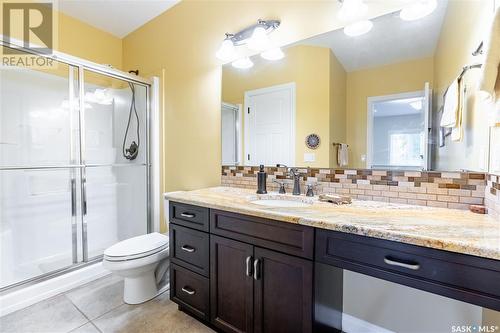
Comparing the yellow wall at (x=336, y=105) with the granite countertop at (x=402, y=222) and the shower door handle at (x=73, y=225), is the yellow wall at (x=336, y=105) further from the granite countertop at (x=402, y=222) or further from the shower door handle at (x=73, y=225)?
the shower door handle at (x=73, y=225)

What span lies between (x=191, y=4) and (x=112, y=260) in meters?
2.29

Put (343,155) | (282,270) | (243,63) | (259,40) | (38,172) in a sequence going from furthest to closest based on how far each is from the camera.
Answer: (38,172) < (243,63) < (259,40) < (343,155) < (282,270)

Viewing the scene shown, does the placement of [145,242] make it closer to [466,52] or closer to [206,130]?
[206,130]

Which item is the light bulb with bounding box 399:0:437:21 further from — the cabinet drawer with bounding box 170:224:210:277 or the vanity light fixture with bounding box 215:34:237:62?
the cabinet drawer with bounding box 170:224:210:277

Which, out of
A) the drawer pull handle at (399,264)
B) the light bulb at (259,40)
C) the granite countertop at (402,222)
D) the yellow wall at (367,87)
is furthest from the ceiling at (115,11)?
the drawer pull handle at (399,264)

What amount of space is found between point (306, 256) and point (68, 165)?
226cm

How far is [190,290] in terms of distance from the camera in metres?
1.59

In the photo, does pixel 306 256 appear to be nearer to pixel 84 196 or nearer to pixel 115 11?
pixel 84 196

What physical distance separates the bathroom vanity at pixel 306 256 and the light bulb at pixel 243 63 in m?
1.04

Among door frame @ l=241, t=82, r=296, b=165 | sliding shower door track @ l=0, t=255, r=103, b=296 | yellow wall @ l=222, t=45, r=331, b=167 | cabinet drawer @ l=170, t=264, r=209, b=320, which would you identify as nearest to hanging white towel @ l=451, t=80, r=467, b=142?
yellow wall @ l=222, t=45, r=331, b=167

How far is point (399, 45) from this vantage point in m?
1.38

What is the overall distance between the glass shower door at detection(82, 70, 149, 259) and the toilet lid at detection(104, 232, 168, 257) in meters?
0.74

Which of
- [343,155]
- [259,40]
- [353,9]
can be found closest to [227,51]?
[259,40]

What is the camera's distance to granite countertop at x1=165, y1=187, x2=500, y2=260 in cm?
77
